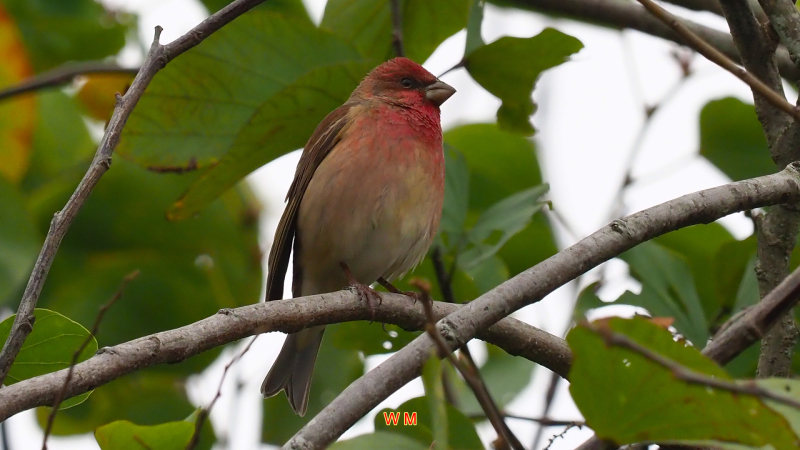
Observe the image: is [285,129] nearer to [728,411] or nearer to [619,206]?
[619,206]

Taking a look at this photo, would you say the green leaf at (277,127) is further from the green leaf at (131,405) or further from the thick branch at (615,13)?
the thick branch at (615,13)

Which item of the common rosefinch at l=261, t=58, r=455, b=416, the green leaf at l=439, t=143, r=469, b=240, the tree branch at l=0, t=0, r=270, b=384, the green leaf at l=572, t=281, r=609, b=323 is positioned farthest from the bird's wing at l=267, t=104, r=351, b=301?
the tree branch at l=0, t=0, r=270, b=384

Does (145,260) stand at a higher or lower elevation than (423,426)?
higher

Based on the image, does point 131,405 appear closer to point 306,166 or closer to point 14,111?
point 306,166

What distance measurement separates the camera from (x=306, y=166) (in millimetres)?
5590

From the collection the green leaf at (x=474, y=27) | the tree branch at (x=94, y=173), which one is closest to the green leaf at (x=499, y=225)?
the green leaf at (x=474, y=27)

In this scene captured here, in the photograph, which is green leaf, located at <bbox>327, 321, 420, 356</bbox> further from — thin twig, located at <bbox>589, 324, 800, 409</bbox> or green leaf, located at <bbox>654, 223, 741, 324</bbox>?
thin twig, located at <bbox>589, 324, 800, 409</bbox>

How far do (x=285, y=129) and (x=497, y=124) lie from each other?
146cm

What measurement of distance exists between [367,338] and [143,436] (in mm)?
2399

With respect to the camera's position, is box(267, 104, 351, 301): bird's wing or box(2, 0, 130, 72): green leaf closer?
box(267, 104, 351, 301): bird's wing

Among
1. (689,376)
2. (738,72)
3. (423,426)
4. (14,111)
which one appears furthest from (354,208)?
(689,376)

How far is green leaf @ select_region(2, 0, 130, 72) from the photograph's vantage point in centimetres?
708

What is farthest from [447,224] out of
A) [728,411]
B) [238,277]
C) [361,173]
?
[728,411]

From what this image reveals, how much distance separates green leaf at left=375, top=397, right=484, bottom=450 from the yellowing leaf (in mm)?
3850
